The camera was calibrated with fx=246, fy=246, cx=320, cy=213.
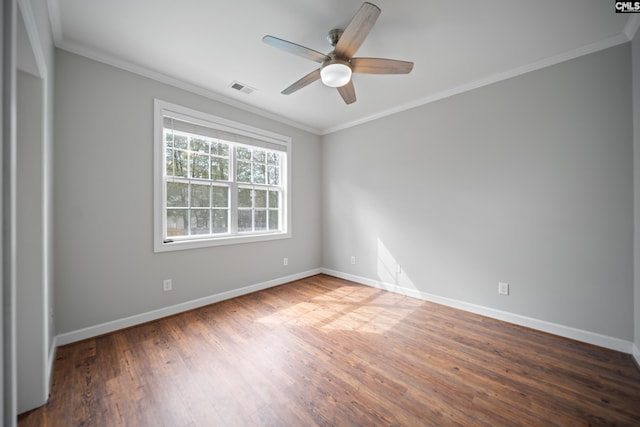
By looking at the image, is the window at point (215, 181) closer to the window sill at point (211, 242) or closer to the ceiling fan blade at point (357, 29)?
the window sill at point (211, 242)

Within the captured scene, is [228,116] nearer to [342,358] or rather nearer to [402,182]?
[402,182]

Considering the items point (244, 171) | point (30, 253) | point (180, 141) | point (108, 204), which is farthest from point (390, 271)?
point (30, 253)

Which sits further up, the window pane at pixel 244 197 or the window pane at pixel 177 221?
the window pane at pixel 244 197

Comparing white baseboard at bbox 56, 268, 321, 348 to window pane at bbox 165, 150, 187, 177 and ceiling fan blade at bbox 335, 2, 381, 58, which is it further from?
ceiling fan blade at bbox 335, 2, 381, 58

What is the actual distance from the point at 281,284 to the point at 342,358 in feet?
6.81

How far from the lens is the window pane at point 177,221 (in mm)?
2887

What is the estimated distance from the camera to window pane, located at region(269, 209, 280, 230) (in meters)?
4.00

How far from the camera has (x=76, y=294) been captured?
7.32 feet

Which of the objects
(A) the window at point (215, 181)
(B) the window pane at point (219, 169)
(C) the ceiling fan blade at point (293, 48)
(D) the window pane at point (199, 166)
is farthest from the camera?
(B) the window pane at point (219, 169)

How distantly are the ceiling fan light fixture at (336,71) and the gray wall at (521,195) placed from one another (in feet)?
5.66

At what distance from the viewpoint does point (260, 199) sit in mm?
3826

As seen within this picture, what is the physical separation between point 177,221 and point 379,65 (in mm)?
2722

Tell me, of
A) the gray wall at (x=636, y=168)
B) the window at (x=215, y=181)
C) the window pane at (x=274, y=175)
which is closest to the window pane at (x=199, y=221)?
the window at (x=215, y=181)

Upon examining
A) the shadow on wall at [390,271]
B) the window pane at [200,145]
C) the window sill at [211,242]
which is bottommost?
the shadow on wall at [390,271]
